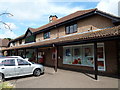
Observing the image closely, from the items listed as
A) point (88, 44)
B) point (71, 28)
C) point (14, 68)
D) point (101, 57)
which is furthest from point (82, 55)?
point (14, 68)

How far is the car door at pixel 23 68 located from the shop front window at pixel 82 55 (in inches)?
199

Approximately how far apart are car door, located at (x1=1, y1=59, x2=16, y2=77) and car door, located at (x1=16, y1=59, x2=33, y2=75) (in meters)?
0.35

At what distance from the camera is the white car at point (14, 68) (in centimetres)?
745

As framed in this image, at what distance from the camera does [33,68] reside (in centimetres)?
859

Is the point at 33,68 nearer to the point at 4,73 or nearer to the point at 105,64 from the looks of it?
the point at 4,73

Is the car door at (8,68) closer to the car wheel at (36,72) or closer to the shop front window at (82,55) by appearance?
the car wheel at (36,72)

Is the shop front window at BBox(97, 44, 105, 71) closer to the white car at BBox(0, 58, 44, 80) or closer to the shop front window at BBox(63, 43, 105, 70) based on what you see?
the shop front window at BBox(63, 43, 105, 70)

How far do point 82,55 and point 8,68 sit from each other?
22.6 ft

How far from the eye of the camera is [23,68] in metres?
8.07

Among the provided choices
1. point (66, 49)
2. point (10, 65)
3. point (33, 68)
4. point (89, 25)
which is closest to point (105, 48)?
Result: point (89, 25)

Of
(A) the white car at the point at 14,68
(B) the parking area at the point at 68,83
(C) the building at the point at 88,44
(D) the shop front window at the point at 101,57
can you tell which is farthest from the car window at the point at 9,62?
(D) the shop front window at the point at 101,57

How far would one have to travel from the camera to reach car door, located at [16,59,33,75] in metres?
7.90

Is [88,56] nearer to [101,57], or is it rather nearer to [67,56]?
[101,57]

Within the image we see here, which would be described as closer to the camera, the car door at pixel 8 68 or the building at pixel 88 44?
the car door at pixel 8 68
